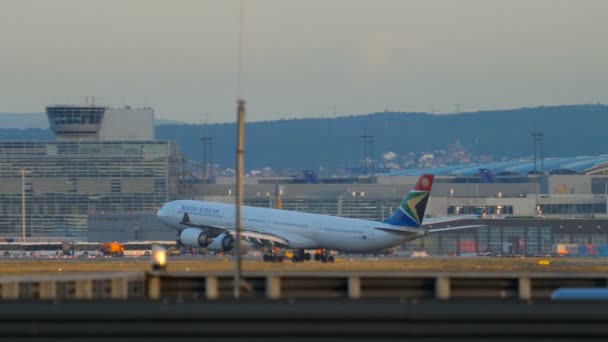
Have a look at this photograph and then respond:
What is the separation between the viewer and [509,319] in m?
21.2

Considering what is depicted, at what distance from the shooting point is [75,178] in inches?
7712

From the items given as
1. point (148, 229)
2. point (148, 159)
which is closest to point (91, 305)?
point (148, 229)

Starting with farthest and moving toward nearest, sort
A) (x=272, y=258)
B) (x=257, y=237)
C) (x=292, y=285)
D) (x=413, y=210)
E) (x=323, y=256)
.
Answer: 1. (x=257, y=237)
2. (x=323, y=256)
3. (x=413, y=210)
4. (x=272, y=258)
5. (x=292, y=285)

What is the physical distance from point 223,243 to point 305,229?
5534mm

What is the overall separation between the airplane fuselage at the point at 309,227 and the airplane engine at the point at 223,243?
5.29 ft

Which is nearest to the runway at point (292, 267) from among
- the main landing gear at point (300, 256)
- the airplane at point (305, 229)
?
the main landing gear at point (300, 256)

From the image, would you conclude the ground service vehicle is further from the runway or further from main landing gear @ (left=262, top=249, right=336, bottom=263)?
main landing gear @ (left=262, top=249, right=336, bottom=263)

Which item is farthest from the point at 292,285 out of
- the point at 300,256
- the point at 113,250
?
the point at 113,250

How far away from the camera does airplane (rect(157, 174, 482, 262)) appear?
96.9m

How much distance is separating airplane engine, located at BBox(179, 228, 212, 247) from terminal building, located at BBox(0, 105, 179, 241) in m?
93.2

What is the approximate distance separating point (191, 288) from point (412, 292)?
4128mm

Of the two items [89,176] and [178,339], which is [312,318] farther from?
[89,176]

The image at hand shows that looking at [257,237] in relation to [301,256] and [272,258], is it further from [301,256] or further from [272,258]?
[272,258]

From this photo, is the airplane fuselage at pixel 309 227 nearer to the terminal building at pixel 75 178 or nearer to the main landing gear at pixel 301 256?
the main landing gear at pixel 301 256
